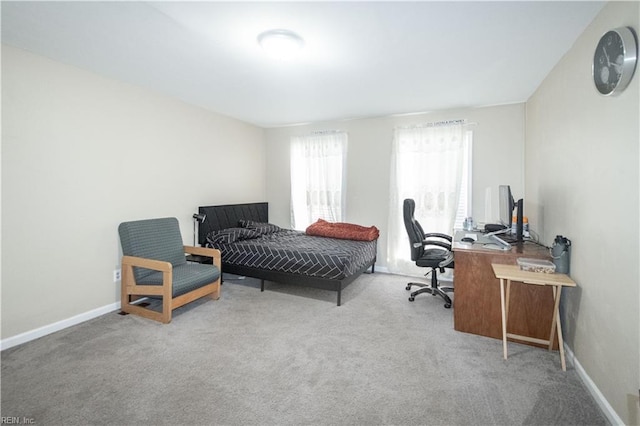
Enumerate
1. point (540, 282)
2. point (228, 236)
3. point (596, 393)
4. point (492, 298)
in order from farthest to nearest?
point (228, 236) < point (492, 298) < point (540, 282) < point (596, 393)

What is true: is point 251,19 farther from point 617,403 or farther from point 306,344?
point 617,403

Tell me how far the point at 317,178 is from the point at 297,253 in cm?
201

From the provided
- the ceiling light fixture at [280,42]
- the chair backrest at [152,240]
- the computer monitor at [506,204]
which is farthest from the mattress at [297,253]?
the ceiling light fixture at [280,42]

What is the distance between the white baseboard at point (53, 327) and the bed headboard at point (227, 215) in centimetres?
140

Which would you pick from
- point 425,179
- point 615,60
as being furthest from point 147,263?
point 615,60

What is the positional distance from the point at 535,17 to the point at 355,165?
122 inches

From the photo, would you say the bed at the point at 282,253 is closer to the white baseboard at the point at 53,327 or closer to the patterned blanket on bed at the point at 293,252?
the patterned blanket on bed at the point at 293,252

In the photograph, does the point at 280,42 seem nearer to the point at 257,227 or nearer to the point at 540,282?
the point at 540,282

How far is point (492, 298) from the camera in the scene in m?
2.67

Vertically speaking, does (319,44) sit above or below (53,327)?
above

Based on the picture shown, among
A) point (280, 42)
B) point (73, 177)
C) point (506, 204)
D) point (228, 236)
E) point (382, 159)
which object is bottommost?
point (228, 236)
